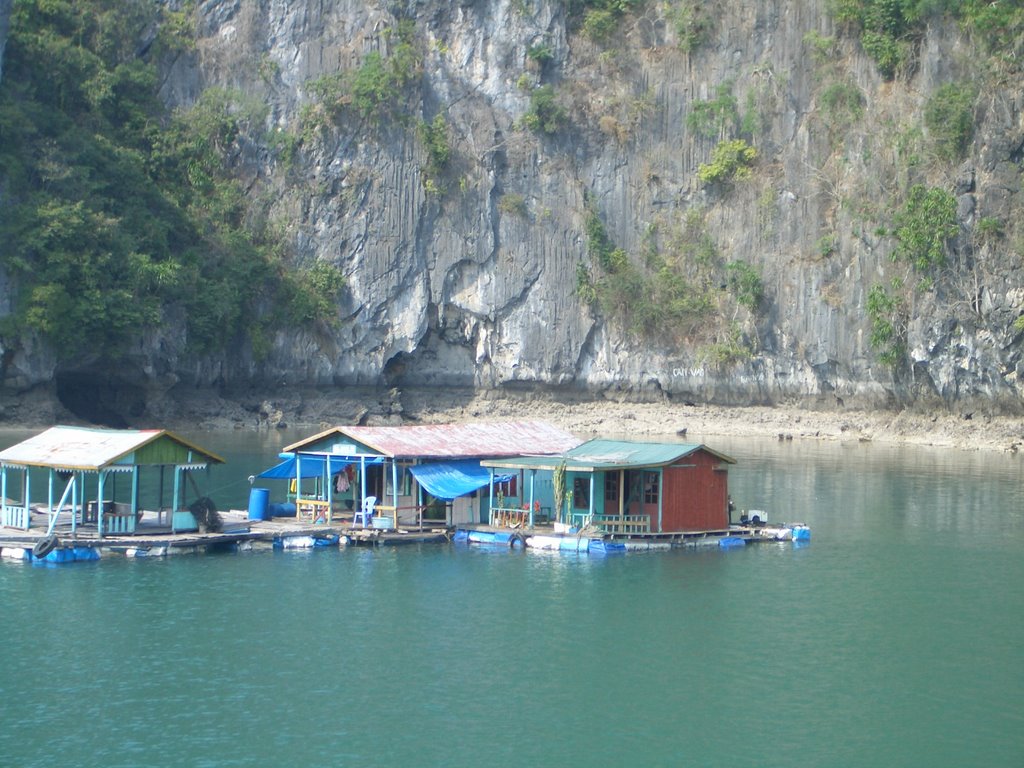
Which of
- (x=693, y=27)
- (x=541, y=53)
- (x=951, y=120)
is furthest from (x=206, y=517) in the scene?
(x=693, y=27)

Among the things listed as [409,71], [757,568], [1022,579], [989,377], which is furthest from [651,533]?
[409,71]

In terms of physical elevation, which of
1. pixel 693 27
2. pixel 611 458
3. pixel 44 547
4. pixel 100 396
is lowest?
pixel 44 547

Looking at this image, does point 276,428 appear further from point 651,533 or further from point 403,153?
point 651,533

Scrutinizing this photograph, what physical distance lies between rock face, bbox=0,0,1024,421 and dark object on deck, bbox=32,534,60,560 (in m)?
37.3

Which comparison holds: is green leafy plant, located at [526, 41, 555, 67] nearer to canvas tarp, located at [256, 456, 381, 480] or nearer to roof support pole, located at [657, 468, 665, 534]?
canvas tarp, located at [256, 456, 381, 480]

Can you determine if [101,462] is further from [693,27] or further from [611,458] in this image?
[693,27]

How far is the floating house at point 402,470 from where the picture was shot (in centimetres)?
3322

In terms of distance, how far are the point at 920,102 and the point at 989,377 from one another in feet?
46.9

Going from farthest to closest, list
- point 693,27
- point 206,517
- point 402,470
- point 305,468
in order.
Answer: point 693,27, point 305,468, point 402,470, point 206,517

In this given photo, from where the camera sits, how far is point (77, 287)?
58.6 m

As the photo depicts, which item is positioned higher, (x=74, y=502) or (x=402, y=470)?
(x=402, y=470)

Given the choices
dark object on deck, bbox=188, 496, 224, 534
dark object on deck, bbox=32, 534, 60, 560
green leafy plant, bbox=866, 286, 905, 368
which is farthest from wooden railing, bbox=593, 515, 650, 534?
green leafy plant, bbox=866, 286, 905, 368

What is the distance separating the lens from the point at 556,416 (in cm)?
7081

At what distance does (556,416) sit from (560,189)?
1235cm
